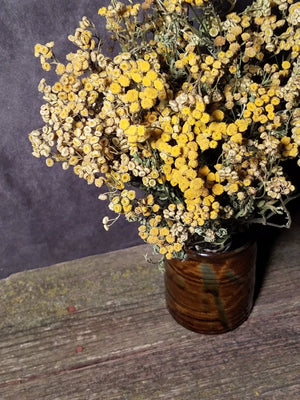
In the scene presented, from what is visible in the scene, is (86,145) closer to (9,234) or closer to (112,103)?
(112,103)

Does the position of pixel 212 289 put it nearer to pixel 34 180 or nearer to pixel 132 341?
pixel 132 341

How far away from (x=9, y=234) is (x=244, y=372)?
2.16ft

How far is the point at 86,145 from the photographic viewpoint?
67 cm

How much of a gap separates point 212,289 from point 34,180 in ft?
1.65

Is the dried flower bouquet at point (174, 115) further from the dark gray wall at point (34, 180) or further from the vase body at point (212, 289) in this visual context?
the dark gray wall at point (34, 180)

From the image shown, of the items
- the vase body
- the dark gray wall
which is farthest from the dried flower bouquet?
the dark gray wall

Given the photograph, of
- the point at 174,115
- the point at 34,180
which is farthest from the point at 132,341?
the point at 174,115

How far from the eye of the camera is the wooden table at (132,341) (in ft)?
3.23

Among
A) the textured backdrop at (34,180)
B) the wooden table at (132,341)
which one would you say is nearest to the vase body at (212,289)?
the wooden table at (132,341)

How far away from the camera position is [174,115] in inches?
27.6

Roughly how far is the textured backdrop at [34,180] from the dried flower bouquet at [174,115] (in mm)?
281

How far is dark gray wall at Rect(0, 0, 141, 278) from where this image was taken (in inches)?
39.6

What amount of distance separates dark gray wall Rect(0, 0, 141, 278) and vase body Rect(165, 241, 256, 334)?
33 cm

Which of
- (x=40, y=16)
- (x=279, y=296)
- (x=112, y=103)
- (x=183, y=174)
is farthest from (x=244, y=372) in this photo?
(x=40, y=16)
